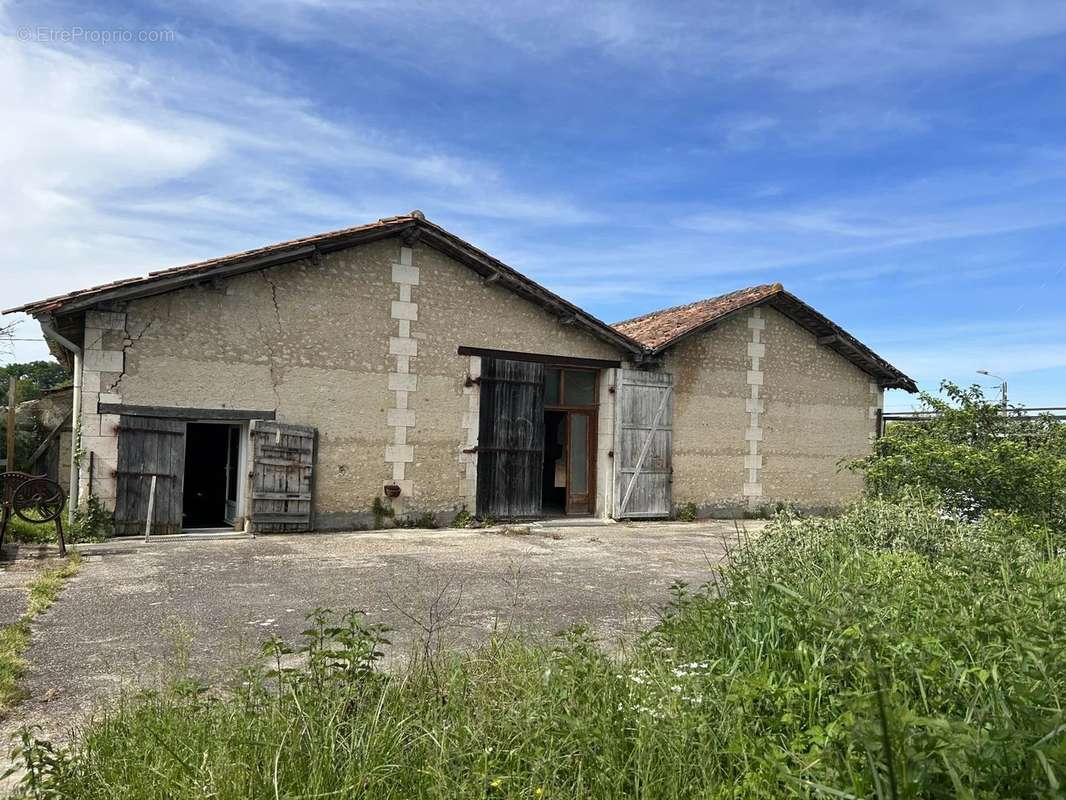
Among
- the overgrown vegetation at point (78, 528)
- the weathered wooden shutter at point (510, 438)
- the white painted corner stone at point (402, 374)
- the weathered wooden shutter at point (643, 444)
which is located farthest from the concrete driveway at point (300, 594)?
the weathered wooden shutter at point (643, 444)

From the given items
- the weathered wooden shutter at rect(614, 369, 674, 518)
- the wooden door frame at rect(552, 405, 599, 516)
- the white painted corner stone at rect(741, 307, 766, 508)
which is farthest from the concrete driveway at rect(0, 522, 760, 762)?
the white painted corner stone at rect(741, 307, 766, 508)

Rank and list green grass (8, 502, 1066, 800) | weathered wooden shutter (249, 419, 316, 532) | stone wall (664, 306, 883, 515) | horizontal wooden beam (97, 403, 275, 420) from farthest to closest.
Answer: stone wall (664, 306, 883, 515), weathered wooden shutter (249, 419, 316, 532), horizontal wooden beam (97, 403, 275, 420), green grass (8, 502, 1066, 800)

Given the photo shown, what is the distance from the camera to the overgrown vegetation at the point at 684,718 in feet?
6.43

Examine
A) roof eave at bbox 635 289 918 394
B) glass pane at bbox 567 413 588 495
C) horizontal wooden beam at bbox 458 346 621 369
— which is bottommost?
glass pane at bbox 567 413 588 495

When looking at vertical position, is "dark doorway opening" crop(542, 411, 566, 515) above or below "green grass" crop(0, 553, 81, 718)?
above

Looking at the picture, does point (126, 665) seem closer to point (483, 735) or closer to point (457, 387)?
point (483, 735)

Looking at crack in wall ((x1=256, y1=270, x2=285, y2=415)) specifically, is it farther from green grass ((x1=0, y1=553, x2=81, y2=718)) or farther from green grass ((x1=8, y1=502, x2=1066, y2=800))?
green grass ((x1=8, y1=502, x2=1066, y2=800))

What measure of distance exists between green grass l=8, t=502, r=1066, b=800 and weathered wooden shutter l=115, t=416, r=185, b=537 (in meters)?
6.43

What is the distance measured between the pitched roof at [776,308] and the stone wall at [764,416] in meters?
0.17

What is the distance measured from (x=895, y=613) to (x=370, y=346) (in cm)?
817

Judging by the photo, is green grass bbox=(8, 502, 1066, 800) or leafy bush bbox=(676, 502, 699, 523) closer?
green grass bbox=(8, 502, 1066, 800)

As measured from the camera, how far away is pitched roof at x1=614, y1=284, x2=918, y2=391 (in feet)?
40.7

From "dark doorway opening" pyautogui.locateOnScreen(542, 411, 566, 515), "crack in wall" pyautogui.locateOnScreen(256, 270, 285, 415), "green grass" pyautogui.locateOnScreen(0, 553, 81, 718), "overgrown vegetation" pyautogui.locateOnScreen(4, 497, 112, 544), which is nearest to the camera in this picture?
Result: "green grass" pyautogui.locateOnScreen(0, 553, 81, 718)

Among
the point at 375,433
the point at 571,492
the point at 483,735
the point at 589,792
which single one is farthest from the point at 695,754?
the point at 571,492
